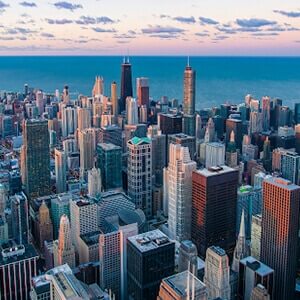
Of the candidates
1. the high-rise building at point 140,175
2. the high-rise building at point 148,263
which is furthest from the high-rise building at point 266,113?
the high-rise building at point 148,263

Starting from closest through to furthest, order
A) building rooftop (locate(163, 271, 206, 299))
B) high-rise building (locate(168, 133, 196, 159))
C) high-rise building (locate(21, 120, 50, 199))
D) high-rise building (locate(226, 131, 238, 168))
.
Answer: building rooftop (locate(163, 271, 206, 299)) < high-rise building (locate(21, 120, 50, 199)) < high-rise building (locate(168, 133, 196, 159)) < high-rise building (locate(226, 131, 238, 168))

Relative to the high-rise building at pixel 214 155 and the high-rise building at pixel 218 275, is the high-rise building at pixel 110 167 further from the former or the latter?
the high-rise building at pixel 218 275

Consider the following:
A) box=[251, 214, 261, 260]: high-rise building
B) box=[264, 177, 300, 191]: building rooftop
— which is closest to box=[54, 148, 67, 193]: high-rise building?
box=[251, 214, 261, 260]: high-rise building

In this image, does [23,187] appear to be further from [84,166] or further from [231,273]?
[231,273]

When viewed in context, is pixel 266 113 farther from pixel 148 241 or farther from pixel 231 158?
pixel 148 241

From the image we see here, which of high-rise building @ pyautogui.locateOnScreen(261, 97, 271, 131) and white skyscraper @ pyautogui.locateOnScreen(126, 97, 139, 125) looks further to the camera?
high-rise building @ pyautogui.locateOnScreen(261, 97, 271, 131)

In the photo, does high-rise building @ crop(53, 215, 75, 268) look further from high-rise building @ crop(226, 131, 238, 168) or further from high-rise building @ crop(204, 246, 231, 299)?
high-rise building @ crop(226, 131, 238, 168)

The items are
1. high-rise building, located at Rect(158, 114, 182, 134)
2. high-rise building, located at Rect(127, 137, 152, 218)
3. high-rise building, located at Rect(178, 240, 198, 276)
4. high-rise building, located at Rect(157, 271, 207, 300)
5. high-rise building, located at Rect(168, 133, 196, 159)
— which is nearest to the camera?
high-rise building, located at Rect(157, 271, 207, 300)

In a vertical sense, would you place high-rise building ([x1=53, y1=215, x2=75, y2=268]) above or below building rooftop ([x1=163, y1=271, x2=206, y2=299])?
below
